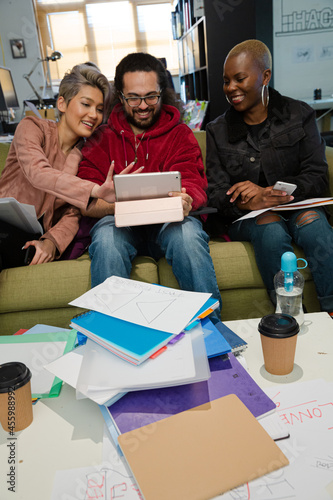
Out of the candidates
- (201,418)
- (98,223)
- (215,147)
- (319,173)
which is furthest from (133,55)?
(201,418)

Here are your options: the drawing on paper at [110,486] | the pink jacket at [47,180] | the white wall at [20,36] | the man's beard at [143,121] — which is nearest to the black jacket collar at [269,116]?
the man's beard at [143,121]

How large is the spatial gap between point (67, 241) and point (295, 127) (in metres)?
1.06

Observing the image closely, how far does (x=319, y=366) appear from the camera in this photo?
33.5 inches

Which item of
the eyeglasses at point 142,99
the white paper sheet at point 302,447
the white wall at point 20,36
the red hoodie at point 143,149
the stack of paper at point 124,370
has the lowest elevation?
the white paper sheet at point 302,447

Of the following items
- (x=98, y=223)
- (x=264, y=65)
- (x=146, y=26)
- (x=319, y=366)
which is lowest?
(x=319, y=366)

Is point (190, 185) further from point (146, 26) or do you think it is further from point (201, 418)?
point (146, 26)

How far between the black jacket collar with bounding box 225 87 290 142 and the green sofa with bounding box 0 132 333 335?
0.49 meters

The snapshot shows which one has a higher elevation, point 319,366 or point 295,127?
point 295,127

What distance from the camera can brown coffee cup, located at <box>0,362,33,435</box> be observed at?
67 cm

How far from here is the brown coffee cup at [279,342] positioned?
0.79m

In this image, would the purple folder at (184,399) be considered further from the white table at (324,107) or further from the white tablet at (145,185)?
the white table at (324,107)

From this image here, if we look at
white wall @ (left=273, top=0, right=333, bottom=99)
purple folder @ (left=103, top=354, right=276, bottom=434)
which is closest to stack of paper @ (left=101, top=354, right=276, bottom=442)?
purple folder @ (left=103, top=354, right=276, bottom=434)

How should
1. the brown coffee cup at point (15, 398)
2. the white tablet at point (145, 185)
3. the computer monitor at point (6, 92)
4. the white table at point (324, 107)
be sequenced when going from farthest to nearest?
1. the white table at point (324, 107)
2. the computer monitor at point (6, 92)
3. the white tablet at point (145, 185)
4. the brown coffee cup at point (15, 398)

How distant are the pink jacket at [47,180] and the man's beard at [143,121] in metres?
0.26
